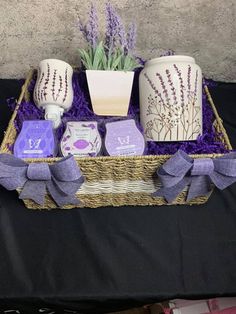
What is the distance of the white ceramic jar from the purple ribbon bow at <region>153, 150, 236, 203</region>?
273 mm

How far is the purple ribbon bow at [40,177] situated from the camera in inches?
20.5

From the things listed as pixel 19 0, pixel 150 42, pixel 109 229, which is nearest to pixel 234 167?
pixel 109 229

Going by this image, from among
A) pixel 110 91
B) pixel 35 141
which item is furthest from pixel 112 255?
pixel 110 91

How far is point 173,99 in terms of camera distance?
625mm

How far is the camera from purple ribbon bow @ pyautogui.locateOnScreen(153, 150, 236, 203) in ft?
1.71

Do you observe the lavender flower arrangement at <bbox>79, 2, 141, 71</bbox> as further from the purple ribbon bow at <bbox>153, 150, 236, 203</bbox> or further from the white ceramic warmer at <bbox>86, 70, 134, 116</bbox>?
the purple ribbon bow at <bbox>153, 150, 236, 203</bbox>

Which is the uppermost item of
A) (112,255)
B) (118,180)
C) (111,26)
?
(111,26)

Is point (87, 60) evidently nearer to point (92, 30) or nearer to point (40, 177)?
point (92, 30)

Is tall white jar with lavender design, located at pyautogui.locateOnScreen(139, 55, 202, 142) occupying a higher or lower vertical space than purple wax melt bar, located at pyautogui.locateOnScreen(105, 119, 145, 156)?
higher

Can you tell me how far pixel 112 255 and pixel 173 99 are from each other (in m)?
0.31

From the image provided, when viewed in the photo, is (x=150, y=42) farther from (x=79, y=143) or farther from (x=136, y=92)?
(x=79, y=143)

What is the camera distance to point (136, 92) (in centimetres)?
79

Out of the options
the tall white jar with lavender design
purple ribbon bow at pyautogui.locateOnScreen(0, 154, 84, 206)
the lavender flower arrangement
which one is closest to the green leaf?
the lavender flower arrangement

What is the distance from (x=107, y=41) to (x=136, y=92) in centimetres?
14
